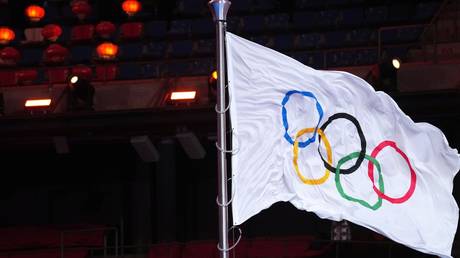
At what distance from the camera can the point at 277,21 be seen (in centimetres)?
2386

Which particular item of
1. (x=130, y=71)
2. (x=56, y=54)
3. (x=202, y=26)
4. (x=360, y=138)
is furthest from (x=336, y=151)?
(x=202, y=26)

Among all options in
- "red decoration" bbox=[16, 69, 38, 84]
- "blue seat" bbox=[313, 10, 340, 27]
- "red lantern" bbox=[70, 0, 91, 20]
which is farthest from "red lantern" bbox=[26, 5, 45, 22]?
"blue seat" bbox=[313, 10, 340, 27]

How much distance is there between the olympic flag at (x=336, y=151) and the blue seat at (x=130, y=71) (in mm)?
13296

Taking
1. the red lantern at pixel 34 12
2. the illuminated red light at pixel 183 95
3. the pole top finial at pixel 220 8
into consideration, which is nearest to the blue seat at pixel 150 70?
the illuminated red light at pixel 183 95

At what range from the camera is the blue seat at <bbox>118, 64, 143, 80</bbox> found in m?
21.3

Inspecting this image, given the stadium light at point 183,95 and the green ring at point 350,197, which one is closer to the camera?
the green ring at point 350,197

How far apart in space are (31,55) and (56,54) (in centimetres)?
232

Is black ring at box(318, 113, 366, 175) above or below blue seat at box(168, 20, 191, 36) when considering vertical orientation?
below

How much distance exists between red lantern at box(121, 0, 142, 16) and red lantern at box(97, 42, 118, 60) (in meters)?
2.14

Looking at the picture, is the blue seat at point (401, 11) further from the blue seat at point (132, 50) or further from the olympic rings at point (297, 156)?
the olympic rings at point (297, 156)

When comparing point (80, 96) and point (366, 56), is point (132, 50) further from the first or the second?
point (80, 96)

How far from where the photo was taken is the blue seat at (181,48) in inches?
914

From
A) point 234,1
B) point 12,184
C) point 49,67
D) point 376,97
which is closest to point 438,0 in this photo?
point 234,1

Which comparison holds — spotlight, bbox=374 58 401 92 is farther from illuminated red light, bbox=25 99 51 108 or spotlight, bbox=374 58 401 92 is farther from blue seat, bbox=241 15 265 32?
blue seat, bbox=241 15 265 32
